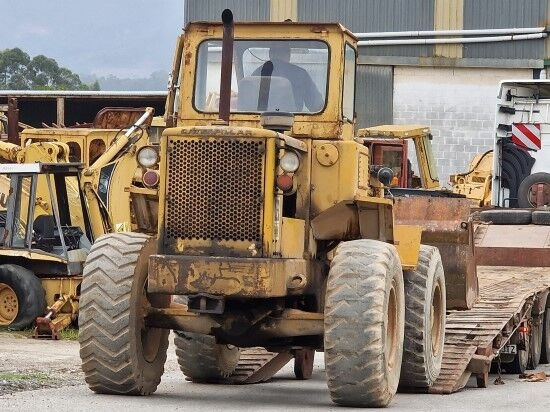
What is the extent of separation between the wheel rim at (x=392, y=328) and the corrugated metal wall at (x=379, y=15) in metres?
28.5

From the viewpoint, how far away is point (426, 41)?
4038 cm

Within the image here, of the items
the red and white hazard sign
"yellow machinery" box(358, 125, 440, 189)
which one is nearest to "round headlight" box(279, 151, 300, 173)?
"yellow machinery" box(358, 125, 440, 189)

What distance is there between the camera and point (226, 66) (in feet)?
39.3

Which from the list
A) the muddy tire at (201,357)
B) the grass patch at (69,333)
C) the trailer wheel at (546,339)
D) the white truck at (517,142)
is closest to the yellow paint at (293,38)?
the muddy tire at (201,357)

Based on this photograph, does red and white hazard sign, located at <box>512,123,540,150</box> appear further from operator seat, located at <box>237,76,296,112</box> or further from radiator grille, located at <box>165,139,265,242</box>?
radiator grille, located at <box>165,139,265,242</box>

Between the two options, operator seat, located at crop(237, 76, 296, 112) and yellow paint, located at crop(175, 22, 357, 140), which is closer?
yellow paint, located at crop(175, 22, 357, 140)

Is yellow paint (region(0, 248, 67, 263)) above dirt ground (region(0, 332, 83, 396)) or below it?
above

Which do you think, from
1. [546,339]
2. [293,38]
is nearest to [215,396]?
[293,38]

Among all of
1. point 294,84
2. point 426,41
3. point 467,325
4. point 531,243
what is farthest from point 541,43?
point 294,84

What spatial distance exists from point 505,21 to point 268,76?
28.2m

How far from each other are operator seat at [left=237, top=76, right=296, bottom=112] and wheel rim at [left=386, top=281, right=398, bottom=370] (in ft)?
5.79

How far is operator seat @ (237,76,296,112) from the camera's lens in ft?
41.8

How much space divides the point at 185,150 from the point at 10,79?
289 feet

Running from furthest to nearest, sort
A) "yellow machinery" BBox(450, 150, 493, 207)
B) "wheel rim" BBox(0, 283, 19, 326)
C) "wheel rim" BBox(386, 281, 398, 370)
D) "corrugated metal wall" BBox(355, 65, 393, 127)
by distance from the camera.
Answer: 1. "corrugated metal wall" BBox(355, 65, 393, 127)
2. "yellow machinery" BBox(450, 150, 493, 207)
3. "wheel rim" BBox(0, 283, 19, 326)
4. "wheel rim" BBox(386, 281, 398, 370)
